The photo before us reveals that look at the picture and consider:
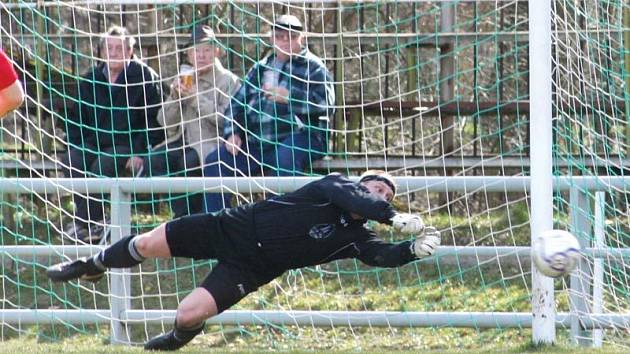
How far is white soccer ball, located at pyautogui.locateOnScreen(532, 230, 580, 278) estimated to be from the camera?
24.3ft

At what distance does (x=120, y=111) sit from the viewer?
11047 mm

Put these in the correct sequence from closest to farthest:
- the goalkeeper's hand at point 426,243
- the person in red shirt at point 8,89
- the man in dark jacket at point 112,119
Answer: the person in red shirt at point 8,89 < the goalkeeper's hand at point 426,243 < the man in dark jacket at point 112,119

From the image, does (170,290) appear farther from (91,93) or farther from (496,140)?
(496,140)

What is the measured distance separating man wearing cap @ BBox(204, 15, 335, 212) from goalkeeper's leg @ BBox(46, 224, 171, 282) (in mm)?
1972

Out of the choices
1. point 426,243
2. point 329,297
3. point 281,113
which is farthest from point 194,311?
point 329,297

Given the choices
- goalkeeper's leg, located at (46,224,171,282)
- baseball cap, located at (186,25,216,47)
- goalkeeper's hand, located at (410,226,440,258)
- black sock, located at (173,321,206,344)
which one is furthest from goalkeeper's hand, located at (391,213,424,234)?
baseball cap, located at (186,25,216,47)

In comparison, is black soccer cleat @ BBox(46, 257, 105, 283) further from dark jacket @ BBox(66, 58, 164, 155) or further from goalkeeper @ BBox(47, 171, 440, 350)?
dark jacket @ BBox(66, 58, 164, 155)

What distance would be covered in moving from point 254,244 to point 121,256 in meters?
0.82

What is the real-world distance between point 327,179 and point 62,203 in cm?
538

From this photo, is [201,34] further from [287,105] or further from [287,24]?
[287,105]

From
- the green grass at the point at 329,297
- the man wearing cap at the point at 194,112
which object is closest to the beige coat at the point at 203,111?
the man wearing cap at the point at 194,112

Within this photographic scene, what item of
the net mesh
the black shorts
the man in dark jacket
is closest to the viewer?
the black shorts

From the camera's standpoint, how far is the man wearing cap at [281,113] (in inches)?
412

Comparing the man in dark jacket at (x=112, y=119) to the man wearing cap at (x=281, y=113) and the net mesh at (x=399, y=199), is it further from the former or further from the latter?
the man wearing cap at (x=281, y=113)
